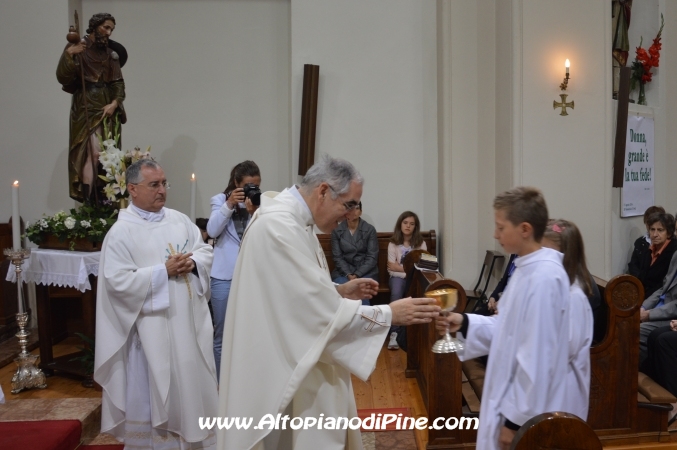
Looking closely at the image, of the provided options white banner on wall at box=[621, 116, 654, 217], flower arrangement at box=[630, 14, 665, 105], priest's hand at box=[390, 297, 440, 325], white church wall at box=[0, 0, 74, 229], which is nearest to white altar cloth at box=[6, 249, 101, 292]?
white church wall at box=[0, 0, 74, 229]

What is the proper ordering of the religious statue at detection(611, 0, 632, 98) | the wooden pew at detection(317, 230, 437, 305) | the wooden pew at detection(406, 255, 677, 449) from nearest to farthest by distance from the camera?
the wooden pew at detection(406, 255, 677, 449) → the religious statue at detection(611, 0, 632, 98) → the wooden pew at detection(317, 230, 437, 305)

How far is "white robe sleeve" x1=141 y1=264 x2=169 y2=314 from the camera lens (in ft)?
12.6

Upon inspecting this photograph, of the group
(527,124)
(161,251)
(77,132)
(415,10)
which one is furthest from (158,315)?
(415,10)

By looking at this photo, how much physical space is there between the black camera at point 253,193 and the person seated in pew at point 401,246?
8.43 feet

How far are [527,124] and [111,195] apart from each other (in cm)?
387

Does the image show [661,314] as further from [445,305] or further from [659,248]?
[445,305]

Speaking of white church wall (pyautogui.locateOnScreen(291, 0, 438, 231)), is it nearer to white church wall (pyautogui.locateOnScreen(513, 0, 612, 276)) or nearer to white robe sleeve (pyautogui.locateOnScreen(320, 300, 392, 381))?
white church wall (pyautogui.locateOnScreen(513, 0, 612, 276))

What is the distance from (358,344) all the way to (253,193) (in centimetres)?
224

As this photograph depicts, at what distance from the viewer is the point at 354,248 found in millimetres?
6816

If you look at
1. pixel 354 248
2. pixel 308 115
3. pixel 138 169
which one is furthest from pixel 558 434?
pixel 308 115

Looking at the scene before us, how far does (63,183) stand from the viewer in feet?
24.6

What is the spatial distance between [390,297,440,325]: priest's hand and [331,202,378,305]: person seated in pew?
14.0ft

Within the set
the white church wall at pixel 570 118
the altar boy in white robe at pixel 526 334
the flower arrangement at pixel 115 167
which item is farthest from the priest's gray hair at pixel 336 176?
the white church wall at pixel 570 118

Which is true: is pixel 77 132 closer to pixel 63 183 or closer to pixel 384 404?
pixel 63 183
